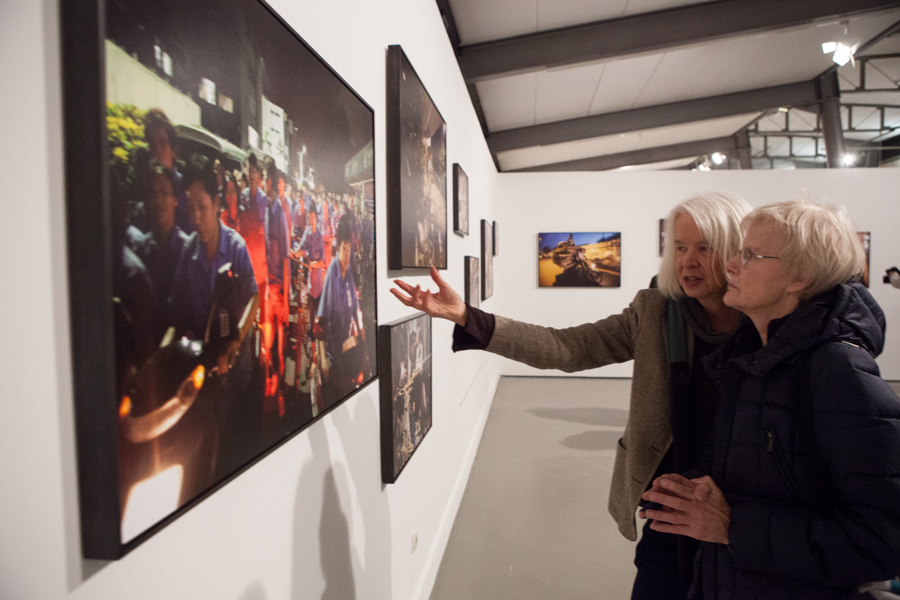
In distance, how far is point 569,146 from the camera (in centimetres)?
921

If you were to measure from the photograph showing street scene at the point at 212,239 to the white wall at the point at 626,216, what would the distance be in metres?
6.89

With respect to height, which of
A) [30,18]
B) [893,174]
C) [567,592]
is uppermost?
[893,174]

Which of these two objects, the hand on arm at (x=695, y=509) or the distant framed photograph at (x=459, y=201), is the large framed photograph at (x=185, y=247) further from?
the distant framed photograph at (x=459, y=201)

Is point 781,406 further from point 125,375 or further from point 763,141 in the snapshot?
point 763,141

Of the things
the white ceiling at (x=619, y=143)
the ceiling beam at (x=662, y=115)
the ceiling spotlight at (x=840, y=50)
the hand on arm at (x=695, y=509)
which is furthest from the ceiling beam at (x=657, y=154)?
the hand on arm at (x=695, y=509)

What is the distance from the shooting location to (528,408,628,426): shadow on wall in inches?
223

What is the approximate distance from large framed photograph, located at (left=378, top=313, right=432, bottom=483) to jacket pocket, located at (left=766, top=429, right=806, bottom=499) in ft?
3.86

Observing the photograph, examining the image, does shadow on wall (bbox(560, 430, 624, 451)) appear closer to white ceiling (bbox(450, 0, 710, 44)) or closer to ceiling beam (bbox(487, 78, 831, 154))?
white ceiling (bbox(450, 0, 710, 44))

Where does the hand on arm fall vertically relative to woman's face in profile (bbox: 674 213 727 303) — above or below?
below

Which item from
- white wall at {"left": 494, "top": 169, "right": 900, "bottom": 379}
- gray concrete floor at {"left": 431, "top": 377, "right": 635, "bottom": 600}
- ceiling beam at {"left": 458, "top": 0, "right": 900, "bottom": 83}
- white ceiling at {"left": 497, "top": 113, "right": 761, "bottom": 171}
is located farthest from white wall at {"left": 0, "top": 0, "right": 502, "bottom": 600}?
white ceiling at {"left": 497, "top": 113, "right": 761, "bottom": 171}

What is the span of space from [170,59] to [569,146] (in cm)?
936

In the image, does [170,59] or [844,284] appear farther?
[844,284]

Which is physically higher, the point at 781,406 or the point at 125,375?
the point at 125,375

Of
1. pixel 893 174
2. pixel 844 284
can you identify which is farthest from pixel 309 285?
pixel 893 174
